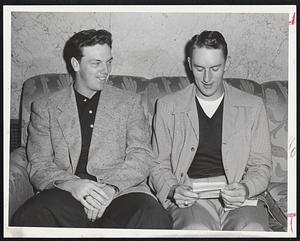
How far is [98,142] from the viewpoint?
135 cm

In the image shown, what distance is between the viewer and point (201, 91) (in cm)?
138

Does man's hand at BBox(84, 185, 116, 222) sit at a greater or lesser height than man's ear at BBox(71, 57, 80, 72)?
lesser

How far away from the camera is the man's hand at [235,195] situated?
1.30m

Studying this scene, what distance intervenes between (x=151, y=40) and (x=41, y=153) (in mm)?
479

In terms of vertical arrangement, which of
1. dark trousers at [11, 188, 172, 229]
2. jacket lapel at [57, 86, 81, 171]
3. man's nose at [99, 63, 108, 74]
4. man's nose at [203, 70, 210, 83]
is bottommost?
dark trousers at [11, 188, 172, 229]

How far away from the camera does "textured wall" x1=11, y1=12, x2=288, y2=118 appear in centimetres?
Result: 140

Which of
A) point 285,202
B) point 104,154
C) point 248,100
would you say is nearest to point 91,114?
point 104,154

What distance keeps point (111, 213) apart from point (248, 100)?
A: 1.71 ft

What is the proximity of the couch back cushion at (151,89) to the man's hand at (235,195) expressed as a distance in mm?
127

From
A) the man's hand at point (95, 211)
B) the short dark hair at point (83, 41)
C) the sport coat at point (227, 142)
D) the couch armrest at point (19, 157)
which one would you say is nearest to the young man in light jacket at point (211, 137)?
the sport coat at point (227, 142)

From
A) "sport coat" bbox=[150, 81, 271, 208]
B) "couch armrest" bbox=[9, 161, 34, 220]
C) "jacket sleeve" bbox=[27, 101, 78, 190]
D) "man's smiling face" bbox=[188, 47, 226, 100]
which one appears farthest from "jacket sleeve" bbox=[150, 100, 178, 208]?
"couch armrest" bbox=[9, 161, 34, 220]

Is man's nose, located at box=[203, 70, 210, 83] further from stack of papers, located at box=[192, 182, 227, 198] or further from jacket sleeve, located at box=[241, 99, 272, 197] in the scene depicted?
stack of papers, located at box=[192, 182, 227, 198]

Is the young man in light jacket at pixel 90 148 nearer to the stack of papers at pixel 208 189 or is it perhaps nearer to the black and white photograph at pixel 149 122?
the black and white photograph at pixel 149 122

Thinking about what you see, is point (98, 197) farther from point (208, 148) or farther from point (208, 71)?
point (208, 71)
